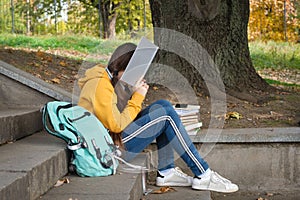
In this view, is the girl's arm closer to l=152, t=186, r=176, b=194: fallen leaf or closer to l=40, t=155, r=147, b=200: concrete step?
l=40, t=155, r=147, b=200: concrete step

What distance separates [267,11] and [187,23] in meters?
14.6

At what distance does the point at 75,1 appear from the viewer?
19750 mm

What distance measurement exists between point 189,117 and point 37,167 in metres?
1.79

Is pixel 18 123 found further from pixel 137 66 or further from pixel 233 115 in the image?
pixel 233 115

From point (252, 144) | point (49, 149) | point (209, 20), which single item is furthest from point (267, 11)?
point (49, 149)

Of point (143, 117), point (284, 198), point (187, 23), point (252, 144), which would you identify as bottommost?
point (284, 198)

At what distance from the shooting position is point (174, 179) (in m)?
4.21

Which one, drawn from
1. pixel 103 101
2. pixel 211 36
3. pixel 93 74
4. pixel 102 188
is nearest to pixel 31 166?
pixel 102 188

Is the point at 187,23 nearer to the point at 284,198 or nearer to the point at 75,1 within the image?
Result: the point at 284,198

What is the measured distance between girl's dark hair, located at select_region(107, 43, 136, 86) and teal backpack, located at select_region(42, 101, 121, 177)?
1.22 feet

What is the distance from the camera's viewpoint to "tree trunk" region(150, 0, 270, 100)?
6227mm

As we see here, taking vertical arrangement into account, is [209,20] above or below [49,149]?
above

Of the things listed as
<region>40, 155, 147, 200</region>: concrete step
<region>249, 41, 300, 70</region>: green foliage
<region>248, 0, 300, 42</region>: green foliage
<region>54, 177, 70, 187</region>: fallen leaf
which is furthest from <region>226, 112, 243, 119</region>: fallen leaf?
<region>248, 0, 300, 42</region>: green foliage

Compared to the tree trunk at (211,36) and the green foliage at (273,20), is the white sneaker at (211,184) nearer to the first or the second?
the tree trunk at (211,36)
